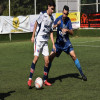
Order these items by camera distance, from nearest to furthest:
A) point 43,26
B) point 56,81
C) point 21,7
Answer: point 43,26
point 56,81
point 21,7

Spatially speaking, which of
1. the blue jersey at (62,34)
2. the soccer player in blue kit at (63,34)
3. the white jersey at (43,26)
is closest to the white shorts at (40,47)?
the white jersey at (43,26)

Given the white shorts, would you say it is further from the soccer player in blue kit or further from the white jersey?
the soccer player in blue kit

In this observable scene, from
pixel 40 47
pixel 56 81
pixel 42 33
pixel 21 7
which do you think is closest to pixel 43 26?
pixel 42 33

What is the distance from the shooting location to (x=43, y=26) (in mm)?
9500

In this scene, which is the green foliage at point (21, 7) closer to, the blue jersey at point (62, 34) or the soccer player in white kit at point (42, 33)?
the blue jersey at point (62, 34)

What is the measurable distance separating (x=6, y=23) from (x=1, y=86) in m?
16.3

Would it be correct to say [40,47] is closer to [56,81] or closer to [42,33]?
[42,33]

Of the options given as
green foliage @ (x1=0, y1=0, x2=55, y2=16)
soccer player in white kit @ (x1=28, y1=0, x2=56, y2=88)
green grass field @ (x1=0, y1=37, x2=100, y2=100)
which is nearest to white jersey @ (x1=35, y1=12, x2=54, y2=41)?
soccer player in white kit @ (x1=28, y1=0, x2=56, y2=88)

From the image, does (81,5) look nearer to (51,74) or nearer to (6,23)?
(6,23)

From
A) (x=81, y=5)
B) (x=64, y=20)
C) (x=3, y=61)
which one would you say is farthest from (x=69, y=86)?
(x=81, y=5)

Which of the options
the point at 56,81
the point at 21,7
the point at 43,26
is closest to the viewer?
the point at 43,26

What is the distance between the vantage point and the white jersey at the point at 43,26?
9430mm

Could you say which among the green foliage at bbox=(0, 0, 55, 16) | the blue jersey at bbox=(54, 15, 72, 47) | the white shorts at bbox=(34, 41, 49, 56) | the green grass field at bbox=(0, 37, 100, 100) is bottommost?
the green grass field at bbox=(0, 37, 100, 100)

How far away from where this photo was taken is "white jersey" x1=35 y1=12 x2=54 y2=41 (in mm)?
9430
